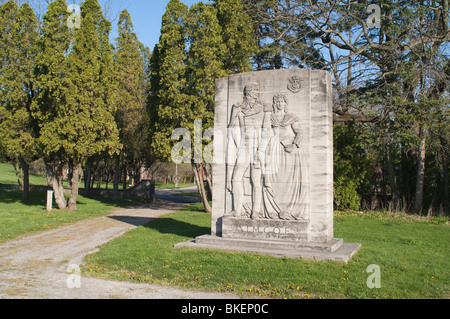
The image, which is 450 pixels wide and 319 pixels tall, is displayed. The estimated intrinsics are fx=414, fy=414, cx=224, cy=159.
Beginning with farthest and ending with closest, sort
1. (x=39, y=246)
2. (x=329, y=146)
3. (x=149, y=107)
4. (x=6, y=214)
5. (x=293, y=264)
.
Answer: (x=149, y=107) < (x=6, y=214) < (x=39, y=246) < (x=329, y=146) < (x=293, y=264)

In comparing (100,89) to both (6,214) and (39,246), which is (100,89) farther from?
(39,246)

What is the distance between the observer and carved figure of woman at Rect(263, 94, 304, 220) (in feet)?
30.7

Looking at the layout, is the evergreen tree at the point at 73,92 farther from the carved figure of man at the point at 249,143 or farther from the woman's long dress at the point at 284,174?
the woman's long dress at the point at 284,174

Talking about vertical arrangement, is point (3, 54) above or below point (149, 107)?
above

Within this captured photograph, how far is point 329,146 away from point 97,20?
47.2 ft

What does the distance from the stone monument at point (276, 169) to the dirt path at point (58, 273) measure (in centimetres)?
283

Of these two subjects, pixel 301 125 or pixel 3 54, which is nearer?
pixel 301 125

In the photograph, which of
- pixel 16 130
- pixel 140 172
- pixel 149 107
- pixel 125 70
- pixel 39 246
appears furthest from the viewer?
pixel 140 172

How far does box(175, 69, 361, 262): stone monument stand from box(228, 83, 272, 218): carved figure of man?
2 centimetres

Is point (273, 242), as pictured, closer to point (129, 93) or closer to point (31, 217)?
point (31, 217)

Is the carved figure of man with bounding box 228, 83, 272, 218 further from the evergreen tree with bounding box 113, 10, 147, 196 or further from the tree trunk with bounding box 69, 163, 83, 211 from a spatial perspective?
the evergreen tree with bounding box 113, 10, 147, 196

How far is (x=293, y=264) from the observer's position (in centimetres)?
801

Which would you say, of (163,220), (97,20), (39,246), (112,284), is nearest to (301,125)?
(112,284)

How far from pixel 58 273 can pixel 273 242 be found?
14.6ft
